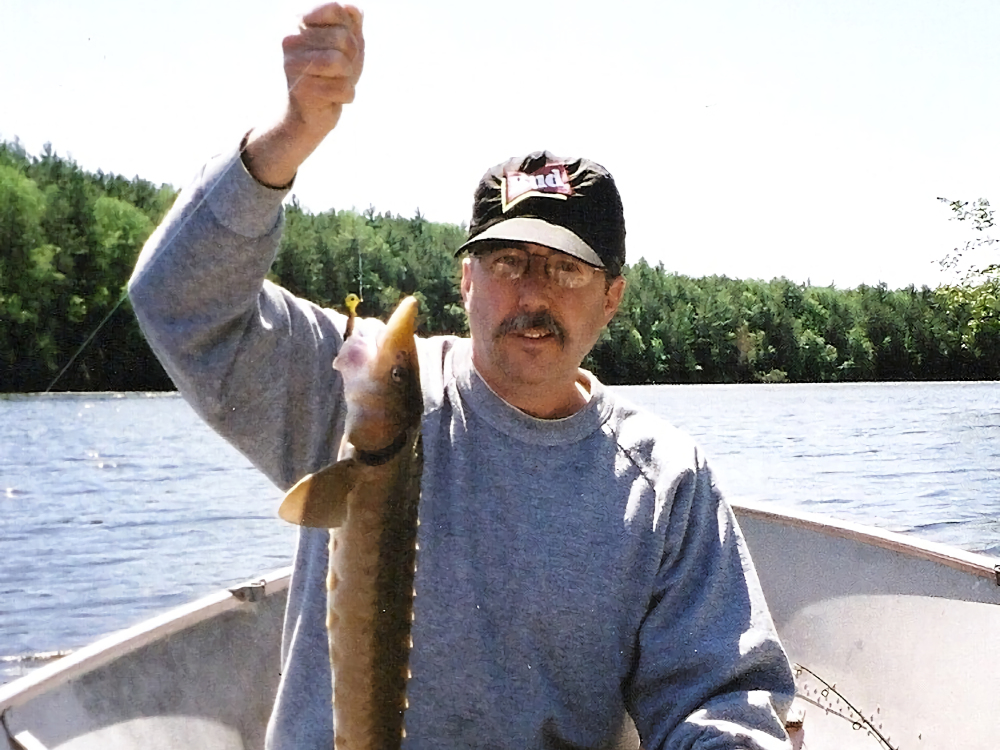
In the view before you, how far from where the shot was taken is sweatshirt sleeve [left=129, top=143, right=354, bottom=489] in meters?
2.08

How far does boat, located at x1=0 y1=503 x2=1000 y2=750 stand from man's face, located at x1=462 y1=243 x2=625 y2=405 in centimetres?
170

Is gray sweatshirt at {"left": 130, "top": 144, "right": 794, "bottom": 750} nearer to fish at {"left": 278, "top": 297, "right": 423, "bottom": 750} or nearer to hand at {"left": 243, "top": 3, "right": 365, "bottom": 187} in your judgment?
hand at {"left": 243, "top": 3, "right": 365, "bottom": 187}

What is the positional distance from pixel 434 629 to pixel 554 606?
32cm

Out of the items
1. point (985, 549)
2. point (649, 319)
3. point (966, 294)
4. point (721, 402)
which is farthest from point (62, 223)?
point (649, 319)

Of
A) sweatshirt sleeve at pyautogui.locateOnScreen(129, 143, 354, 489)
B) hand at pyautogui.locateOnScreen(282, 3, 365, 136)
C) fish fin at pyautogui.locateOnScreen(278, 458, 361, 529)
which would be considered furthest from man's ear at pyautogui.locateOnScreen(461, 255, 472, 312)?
fish fin at pyautogui.locateOnScreen(278, 458, 361, 529)

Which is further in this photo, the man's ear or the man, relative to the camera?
the man's ear

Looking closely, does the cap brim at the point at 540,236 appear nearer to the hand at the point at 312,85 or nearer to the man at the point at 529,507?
the man at the point at 529,507

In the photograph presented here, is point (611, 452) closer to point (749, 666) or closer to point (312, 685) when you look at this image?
point (749, 666)

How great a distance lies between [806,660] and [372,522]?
3.79 metres

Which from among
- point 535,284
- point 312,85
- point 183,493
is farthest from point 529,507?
point 183,493

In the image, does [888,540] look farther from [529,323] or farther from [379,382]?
[379,382]

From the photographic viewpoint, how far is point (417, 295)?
213 cm

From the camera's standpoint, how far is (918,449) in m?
25.9

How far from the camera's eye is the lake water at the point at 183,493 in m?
11.4
